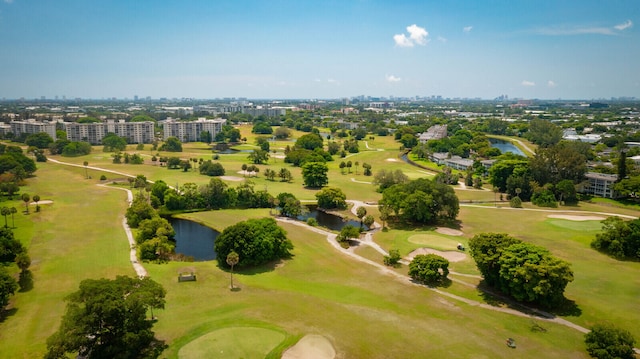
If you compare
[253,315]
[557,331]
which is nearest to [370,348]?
[253,315]

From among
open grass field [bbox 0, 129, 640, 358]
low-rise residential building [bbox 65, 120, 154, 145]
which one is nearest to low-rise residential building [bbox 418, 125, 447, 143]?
open grass field [bbox 0, 129, 640, 358]

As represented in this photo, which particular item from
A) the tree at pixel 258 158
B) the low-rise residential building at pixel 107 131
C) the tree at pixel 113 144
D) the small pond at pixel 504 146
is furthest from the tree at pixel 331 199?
the low-rise residential building at pixel 107 131

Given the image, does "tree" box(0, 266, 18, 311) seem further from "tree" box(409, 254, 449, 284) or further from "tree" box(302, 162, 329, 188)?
"tree" box(302, 162, 329, 188)

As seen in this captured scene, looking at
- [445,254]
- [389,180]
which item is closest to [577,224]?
[445,254]

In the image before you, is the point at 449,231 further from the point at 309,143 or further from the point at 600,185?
the point at 309,143

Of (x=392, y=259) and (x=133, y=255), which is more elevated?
(x=392, y=259)

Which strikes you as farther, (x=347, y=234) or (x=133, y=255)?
(x=347, y=234)

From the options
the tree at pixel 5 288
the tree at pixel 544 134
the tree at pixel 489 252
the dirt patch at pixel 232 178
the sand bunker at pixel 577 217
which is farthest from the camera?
the tree at pixel 544 134

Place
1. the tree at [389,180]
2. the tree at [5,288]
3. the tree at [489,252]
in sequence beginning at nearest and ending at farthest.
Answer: the tree at [5,288] < the tree at [489,252] < the tree at [389,180]

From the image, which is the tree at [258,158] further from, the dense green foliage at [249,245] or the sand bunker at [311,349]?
the sand bunker at [311,349]
